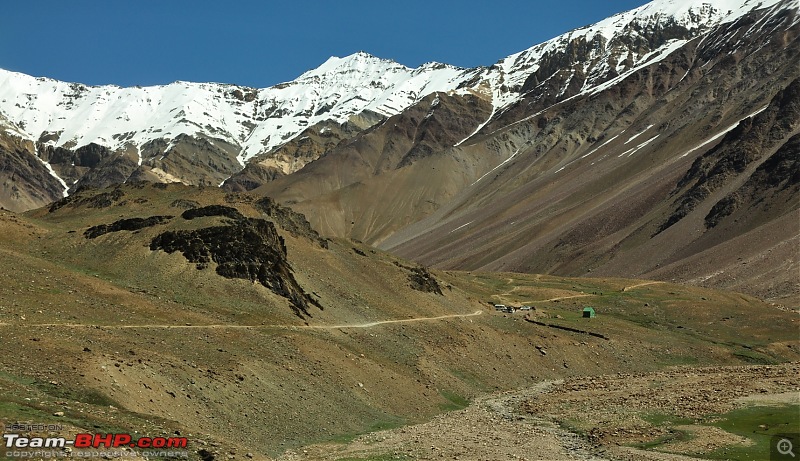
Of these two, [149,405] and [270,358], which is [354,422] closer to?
[270,358]

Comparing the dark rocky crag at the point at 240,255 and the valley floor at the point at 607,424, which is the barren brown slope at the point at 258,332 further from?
the valley floor at the point at 607,424

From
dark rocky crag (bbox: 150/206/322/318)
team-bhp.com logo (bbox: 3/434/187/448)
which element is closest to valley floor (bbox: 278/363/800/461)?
team-bhp.com logo (bbox: 3/434/187/448)

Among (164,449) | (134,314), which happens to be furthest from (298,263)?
(164,449)

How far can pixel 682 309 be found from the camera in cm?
12862

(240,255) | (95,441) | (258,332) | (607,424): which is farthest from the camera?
(240,255)

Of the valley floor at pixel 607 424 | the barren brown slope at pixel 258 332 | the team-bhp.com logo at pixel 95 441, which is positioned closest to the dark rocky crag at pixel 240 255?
the barren brown slope at pixel 258 332

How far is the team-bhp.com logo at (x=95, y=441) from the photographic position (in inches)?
1288

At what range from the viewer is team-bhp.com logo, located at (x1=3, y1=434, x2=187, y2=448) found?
3272 cm

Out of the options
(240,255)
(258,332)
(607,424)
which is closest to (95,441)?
(258,332)

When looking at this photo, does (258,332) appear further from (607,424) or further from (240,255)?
(607,424)

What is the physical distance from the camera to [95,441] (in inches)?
1395

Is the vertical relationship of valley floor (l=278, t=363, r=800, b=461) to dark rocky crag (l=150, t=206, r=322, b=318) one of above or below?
below

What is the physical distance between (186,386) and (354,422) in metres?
12.6

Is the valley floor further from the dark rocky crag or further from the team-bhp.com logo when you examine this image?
the dark rocky crag
